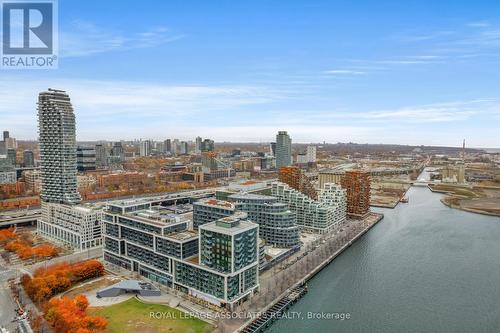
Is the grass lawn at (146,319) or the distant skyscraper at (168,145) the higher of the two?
the distant skyscraper at (168,145)

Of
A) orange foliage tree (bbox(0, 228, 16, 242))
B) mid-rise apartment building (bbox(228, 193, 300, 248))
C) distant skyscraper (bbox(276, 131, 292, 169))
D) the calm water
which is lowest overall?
the calm water

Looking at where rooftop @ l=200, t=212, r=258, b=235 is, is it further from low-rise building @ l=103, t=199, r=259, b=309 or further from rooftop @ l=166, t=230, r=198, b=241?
rooftop @ l=166, t=230, r=198, b=241

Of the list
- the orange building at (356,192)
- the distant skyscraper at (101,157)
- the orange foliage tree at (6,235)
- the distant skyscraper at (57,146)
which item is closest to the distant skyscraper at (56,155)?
the distant skyscraper at (57,146)

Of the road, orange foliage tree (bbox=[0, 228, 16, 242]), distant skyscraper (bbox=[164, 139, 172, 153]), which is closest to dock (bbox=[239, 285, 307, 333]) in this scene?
the road

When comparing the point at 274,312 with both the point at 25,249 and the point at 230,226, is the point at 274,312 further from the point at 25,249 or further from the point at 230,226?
the point at 25,249

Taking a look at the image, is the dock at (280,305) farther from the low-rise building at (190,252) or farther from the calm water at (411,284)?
the low-rise building at (190,252)
